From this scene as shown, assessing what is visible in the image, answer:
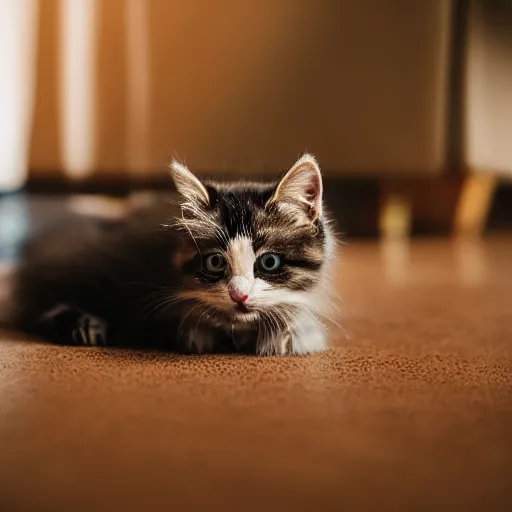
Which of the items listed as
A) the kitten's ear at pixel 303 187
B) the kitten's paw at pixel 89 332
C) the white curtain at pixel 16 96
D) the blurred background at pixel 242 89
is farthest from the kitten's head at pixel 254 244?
the white curtain at pixel 16 96

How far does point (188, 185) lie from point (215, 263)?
0.42ft

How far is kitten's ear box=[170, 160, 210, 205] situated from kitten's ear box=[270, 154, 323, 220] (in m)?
0.11

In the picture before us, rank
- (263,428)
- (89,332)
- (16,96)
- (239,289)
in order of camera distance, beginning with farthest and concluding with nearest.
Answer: (16,96), (89,332), (239,289), (263,428)

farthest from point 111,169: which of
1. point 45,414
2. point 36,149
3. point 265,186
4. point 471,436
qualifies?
point 471,436

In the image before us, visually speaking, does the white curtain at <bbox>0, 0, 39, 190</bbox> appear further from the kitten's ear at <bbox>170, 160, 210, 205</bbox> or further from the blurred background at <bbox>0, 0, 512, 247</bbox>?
the kitten's ear at <bbox>170, 160, 210, 205</bbox>

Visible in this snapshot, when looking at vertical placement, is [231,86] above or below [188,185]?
above

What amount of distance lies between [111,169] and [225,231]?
1754 mm

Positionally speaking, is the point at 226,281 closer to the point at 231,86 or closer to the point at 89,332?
the point at 89,332

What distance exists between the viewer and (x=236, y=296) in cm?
96

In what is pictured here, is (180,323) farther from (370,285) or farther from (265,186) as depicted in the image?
(370,285)

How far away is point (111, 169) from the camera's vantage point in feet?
8.68

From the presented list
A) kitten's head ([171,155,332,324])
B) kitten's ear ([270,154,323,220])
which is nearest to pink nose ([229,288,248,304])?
kitten's head ([171,155,332,324])

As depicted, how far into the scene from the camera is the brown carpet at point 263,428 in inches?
21.9

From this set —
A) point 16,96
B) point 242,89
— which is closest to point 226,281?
point 242,89
